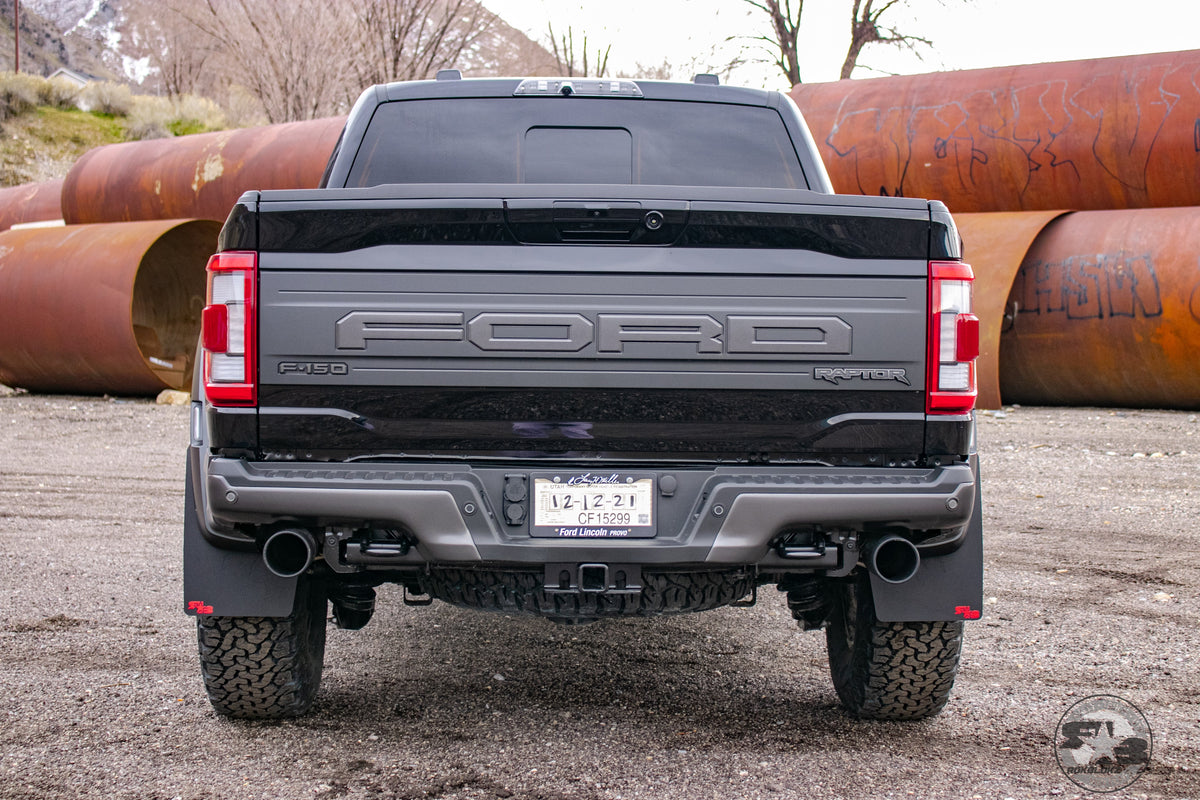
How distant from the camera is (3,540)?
5.94m

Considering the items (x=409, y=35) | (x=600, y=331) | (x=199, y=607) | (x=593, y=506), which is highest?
(x=409, y=35)

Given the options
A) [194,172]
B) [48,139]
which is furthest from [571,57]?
[48,139]

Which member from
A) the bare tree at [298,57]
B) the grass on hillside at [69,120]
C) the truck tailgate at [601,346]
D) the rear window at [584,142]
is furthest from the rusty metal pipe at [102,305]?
the grass on hillside at [69,120]

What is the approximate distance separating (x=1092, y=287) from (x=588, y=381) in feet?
31.1

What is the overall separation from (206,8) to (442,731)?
30198mm

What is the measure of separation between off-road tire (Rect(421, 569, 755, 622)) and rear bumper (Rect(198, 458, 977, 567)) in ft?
0.50

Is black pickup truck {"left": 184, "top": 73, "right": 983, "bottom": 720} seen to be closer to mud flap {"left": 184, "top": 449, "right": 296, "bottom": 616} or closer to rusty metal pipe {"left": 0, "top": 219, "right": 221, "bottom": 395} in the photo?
mud flap {"left": 184, "top": 449, "right": 296, "bottom": 616}

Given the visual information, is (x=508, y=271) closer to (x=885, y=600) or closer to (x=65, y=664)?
(x=885, y=600)

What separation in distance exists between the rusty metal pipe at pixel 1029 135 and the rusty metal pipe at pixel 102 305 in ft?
27.6

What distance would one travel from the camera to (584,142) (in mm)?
4027

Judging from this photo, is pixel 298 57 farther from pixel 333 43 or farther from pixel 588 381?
pixel 588 381

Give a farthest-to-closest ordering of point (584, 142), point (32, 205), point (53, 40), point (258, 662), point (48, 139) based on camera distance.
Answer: point (53, 40)
point (48, 139)
point (32, 205)
point (584, 142)
point (258, 662)

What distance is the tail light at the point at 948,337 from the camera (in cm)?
265

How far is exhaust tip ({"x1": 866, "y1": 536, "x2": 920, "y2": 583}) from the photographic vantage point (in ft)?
8.77
